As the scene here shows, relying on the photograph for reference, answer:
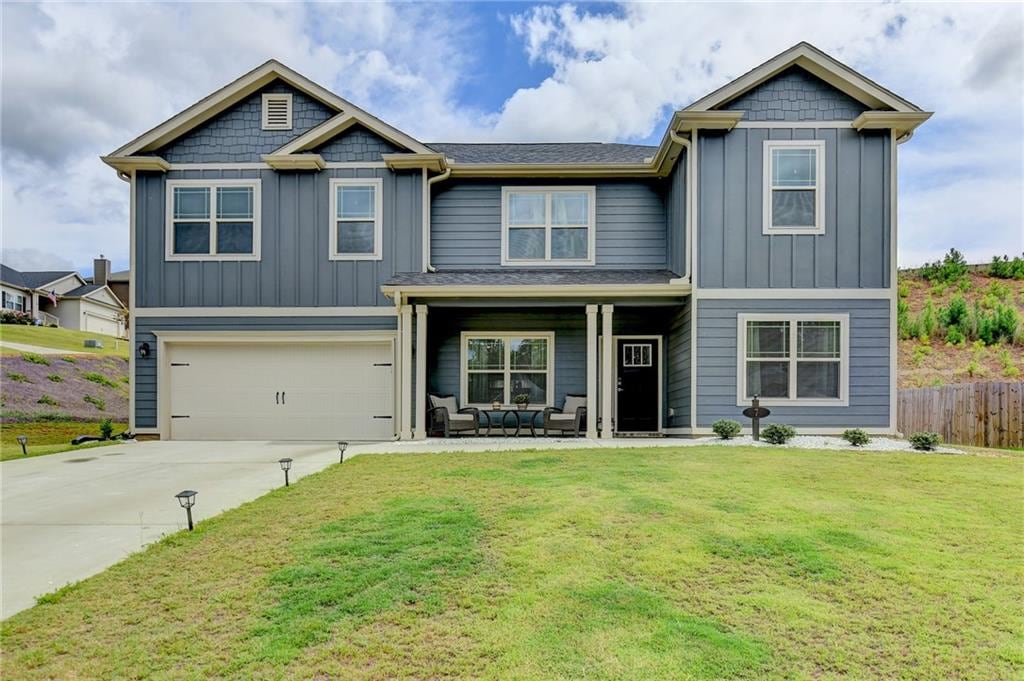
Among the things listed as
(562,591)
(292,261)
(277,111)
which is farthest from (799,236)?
(277,111)

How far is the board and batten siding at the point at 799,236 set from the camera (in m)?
10.8

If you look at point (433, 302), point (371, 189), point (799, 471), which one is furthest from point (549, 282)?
point (799, 471)

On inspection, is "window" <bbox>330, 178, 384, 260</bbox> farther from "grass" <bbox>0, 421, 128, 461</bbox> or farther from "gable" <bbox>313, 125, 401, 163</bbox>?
"grass" <bbox>0, 421, 128, 461</bbox>

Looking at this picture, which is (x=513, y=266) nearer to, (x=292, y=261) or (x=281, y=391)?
(x=292, y=261)

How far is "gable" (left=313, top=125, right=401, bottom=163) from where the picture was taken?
1222 centimetres

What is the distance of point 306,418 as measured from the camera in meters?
12.2

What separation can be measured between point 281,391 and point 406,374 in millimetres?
2786

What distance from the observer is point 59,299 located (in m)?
38.0

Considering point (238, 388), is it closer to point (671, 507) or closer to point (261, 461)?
point (261, 461)

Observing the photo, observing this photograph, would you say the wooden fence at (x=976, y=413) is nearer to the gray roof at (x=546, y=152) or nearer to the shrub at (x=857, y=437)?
the shrub at (x=857, y=437)

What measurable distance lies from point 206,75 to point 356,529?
14.4 m

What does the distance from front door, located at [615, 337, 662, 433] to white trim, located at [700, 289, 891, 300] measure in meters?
2.21

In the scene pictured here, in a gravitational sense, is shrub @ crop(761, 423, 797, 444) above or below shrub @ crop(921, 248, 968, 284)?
below

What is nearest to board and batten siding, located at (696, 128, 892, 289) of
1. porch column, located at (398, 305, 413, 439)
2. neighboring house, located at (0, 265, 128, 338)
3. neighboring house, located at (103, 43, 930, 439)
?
neighboring house, located at (103, 43, 930, 439)
